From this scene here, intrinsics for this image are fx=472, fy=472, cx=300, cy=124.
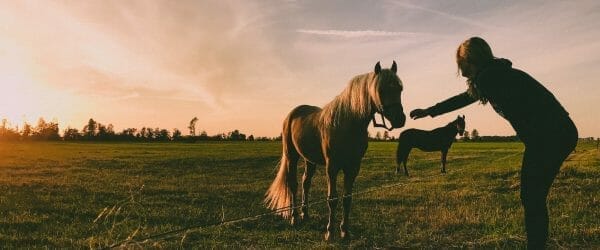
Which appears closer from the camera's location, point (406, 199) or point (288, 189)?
point (288, 189)

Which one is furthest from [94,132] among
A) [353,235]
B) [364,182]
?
[353,235]

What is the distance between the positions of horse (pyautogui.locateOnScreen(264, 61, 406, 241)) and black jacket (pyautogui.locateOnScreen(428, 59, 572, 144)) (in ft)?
5.20

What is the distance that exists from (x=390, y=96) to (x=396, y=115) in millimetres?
260

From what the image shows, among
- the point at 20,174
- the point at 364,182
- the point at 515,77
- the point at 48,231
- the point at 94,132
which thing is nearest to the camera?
the point at 515,77

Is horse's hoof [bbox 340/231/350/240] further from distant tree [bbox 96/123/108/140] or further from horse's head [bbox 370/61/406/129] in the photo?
distant tree [bbox 96/123/108/140]

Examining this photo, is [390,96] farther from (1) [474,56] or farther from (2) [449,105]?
(1) [474,56]

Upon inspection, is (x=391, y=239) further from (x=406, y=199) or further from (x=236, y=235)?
(x=406, y=199)

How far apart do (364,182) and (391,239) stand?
9956 mm

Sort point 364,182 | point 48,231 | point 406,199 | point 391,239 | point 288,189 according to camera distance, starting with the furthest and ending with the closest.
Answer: point 364,182 < point 406,199 < point 288,189 < point 48,231 < point 391,239

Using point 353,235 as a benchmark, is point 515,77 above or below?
above

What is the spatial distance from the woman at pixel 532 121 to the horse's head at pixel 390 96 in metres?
1.38

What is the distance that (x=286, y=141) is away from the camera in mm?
9062

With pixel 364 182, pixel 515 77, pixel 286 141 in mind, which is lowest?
pixel 364 182

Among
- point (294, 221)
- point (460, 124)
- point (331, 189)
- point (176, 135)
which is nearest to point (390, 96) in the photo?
point (331, 189)
